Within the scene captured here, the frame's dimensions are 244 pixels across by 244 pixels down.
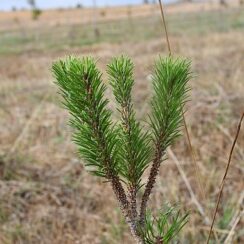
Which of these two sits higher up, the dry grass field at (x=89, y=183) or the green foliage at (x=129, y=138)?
the green foliage at (x=129, y=138)

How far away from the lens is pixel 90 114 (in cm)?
68

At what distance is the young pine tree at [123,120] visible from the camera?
0.66 m

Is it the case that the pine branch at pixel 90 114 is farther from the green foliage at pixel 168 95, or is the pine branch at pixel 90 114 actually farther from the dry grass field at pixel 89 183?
the dry grass field at pixel 89 183

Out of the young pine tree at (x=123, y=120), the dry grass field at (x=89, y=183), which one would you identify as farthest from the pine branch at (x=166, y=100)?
the dry grass field at (x=89, y=183)

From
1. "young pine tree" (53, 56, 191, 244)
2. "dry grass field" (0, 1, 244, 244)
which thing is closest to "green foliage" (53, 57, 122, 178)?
"young pine tree" (53, 56, 191, 244)

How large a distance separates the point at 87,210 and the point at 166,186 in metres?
0.49

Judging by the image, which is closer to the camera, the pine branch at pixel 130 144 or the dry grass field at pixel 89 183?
the pine branch at pixel 130 144

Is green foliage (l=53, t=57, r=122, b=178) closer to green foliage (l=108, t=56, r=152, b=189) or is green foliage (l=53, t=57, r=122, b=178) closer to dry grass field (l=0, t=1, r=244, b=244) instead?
green foliage (l=108, t=56, r=152, b=189)

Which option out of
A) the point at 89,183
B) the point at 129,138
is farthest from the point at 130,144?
the point at 89,183

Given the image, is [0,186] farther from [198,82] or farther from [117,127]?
[198,82]

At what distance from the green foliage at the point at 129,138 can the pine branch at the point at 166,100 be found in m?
0.02

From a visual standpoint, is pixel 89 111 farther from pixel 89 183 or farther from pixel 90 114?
pixel 89 183

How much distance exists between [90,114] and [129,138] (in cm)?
7

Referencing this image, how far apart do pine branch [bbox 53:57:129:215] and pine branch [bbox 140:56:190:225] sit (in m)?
0.06
